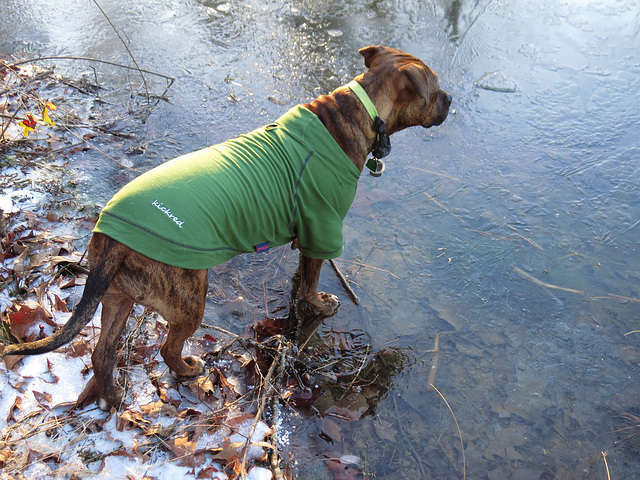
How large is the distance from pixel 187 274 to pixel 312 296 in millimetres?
1250

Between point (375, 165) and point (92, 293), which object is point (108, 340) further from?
point (375, 165)

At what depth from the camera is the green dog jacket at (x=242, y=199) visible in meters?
2.34

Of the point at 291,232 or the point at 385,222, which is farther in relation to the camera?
the point at 385,222

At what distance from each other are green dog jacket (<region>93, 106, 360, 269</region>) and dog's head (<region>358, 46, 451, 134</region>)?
53cm

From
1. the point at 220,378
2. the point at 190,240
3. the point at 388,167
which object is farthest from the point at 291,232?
the point at 388,167

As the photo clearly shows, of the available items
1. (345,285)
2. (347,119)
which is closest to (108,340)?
(345,285)

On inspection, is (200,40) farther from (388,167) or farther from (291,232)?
(291,232)

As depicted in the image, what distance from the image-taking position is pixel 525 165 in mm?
4746

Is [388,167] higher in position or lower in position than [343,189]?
lower

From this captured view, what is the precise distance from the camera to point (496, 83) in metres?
5.71

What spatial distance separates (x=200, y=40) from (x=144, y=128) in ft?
6.98

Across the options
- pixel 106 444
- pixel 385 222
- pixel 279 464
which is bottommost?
pixel 279 464

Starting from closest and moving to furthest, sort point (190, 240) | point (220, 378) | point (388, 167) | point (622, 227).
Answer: point (190, 240) → point (220, 378) → point (622, 227) → point (388, 167)

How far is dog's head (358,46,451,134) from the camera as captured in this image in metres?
3.09
